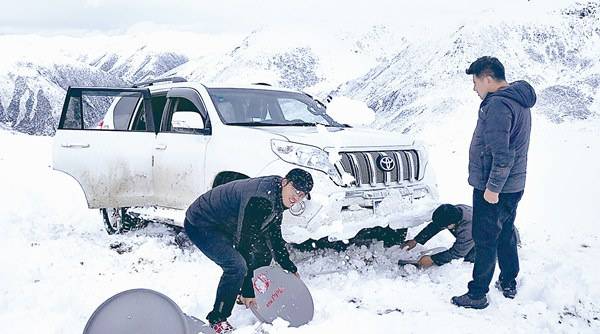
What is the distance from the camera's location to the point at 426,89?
A: 20.8 m

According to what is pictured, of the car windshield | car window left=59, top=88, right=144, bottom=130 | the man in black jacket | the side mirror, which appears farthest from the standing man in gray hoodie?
car window left=59, top=88, right=144, bottom=130

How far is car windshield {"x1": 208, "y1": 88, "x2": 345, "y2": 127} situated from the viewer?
18.9 ft

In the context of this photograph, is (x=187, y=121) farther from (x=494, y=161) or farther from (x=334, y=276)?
(x=494, y=161)

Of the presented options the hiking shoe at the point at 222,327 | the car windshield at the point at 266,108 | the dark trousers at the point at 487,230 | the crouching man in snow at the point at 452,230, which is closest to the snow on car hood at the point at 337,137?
the car windshield at the point at 266,108

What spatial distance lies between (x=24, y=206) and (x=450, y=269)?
604cm

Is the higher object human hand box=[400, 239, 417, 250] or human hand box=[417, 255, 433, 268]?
human hand box=[400, 239, 417, 250]

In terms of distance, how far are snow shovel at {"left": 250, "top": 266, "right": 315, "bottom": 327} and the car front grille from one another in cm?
121

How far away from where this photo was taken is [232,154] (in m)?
5.21

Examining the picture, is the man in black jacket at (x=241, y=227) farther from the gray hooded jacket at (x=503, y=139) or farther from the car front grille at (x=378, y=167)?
the gray hooded jacket at (x=503, y=139)

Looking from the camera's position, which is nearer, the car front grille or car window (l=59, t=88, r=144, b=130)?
the car front grille

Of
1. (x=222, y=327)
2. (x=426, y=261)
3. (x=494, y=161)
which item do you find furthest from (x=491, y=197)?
(x=222, y=327)

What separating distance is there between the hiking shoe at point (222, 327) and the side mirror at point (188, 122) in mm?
2306

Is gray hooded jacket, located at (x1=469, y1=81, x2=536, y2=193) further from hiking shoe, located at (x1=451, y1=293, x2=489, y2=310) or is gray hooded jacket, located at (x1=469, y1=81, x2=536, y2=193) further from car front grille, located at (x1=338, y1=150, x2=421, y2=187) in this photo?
car front grille, located at (x1=338, y1=150, x2=421, y2=187)

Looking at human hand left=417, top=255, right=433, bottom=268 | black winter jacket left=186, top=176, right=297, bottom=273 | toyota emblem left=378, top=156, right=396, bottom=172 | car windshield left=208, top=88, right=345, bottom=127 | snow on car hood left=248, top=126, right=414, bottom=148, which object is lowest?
human hand left=417, top=255, right=433, bottom=268
